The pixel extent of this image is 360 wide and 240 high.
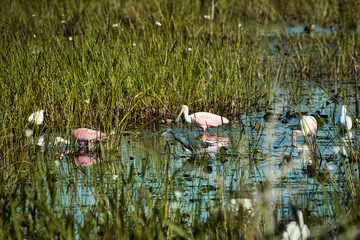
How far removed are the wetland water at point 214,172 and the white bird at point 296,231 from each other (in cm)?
32

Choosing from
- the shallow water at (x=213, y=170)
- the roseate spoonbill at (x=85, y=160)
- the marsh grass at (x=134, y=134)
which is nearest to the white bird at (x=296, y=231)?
the marsh grass at (x=134, y=134)

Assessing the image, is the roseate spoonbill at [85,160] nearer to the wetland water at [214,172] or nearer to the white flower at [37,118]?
the wetland water at [214,172]

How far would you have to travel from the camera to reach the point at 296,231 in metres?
2.86

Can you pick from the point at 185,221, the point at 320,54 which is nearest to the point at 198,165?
the point at 185,221

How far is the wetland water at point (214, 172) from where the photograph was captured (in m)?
3.55

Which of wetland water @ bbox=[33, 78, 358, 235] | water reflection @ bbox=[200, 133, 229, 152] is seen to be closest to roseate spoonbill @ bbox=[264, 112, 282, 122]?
wetland water @ bbox=[33, 78, 358, 235]

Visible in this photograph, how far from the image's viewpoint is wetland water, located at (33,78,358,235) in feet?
11.6

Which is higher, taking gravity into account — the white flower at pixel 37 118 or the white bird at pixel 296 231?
the white flower at pixel 37 118

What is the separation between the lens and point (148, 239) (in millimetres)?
2770

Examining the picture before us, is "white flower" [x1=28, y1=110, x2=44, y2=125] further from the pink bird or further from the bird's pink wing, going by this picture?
the bird's pink wing

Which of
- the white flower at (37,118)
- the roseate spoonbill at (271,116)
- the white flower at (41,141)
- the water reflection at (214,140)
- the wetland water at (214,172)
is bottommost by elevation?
the wetland water at (214,172)

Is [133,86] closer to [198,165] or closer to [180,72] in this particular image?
[180,72]

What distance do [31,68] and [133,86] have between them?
3.76ft

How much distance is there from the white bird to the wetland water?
32 centimetres
